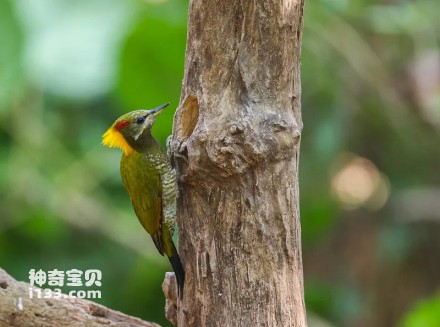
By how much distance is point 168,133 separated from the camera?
4.38 m

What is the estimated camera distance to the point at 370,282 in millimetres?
5355

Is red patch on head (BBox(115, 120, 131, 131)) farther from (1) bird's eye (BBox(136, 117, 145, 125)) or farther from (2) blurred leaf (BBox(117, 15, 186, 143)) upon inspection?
(2) blurred leaf (BBox(117, 15, 186, 143))

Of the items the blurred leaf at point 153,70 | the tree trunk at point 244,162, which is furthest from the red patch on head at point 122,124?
Result: the blurred leaf at point 153,70

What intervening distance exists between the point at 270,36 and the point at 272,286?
68 cm

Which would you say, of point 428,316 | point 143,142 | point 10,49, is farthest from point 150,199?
point 10,49

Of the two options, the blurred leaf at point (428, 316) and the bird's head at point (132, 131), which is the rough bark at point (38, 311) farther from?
the blurred leaf at point (428, 316)

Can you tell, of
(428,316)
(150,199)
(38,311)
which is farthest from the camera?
(428,316)

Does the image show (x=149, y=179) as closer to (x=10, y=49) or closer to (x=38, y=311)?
(x=38, y=311)

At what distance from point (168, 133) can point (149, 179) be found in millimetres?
1741

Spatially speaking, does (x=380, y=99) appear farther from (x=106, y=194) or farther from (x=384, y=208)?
(x=106, y=194)

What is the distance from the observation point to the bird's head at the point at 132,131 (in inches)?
108

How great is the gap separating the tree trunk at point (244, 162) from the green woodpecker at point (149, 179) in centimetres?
14

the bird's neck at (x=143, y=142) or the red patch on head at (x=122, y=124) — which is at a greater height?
the red patch on head at (x=122, y=124)

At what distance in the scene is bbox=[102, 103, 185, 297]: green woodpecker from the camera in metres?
2.51
